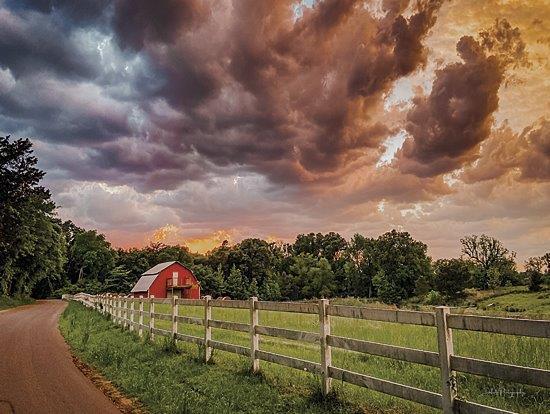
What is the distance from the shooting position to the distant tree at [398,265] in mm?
105438

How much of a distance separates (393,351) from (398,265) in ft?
365

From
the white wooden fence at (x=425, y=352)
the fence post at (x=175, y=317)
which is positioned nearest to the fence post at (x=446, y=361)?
the white wooden fence at (x=425, y=352)

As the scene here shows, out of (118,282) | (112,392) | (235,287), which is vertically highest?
(118,282)

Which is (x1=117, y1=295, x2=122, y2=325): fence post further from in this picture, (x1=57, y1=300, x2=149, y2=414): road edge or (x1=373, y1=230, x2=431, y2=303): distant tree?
(x1=373, y1=230, x2=431, y2=303): distant tree

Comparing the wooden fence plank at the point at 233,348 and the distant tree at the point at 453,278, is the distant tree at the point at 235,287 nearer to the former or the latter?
the distant tree at the point at 453,278

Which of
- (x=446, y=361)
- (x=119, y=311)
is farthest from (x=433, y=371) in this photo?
(x=119, y=311)

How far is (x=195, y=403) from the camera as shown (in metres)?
8.08

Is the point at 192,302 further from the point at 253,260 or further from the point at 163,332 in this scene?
the point at 253,260

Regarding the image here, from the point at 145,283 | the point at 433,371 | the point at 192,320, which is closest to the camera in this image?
the point at 433,371

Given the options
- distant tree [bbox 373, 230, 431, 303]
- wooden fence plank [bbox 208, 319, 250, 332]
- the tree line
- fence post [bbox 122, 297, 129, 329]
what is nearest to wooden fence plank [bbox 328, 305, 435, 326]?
wooden fence plank [bbox 208, 319, 250, 332]

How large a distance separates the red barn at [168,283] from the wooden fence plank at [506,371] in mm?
78200

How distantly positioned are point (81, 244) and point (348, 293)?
73005mm

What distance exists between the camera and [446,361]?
5703 millimetres

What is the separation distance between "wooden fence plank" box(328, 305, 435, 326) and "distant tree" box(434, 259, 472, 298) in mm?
92186
